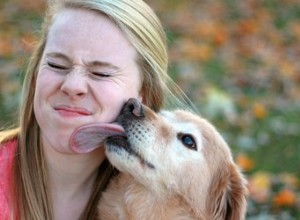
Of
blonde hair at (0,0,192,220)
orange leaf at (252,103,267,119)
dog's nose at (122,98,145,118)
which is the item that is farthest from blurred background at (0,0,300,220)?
dog's nose at (122,98,145,118)

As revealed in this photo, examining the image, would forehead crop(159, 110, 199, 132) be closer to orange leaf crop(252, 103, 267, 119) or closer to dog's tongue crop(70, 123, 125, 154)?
dog's tongue crop(70, 123, 125, 154)

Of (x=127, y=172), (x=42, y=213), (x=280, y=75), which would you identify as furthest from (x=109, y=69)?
(x=280, y=75)

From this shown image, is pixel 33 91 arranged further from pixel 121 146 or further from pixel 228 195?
pixel 228 195

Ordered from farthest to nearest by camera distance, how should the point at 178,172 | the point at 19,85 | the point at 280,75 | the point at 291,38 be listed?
the point at 291,38 → the point at 280,75 → the point at 19,85 → the point at 178,172

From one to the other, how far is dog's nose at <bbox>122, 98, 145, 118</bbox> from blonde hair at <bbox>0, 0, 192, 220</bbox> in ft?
0.74

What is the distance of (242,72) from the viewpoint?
8258 millimetres

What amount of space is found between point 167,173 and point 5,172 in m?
0.80

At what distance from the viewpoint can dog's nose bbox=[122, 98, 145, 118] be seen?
3619mm

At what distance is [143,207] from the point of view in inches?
147

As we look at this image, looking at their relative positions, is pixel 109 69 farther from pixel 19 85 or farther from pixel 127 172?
pixel 19 85

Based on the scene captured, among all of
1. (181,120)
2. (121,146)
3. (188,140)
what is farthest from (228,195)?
(121,146)

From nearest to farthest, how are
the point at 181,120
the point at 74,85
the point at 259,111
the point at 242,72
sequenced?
the point at 74,85, the point at 181,120, the point at 259,111, the point at 242,72

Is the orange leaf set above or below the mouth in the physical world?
below

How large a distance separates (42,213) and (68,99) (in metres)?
0.65
